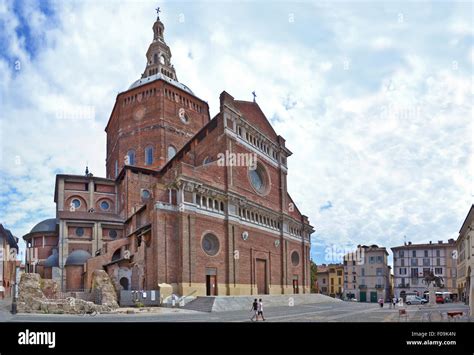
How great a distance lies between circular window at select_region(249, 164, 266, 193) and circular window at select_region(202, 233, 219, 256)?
10817mm

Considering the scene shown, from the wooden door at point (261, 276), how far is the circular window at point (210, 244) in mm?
8388

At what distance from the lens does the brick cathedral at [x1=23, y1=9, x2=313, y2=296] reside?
119 feet

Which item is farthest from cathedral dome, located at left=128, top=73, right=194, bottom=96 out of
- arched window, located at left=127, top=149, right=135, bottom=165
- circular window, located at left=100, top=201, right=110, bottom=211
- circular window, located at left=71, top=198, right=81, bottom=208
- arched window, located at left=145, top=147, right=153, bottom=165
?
circular window, located at left=71, top=198, right=81, bottom=208

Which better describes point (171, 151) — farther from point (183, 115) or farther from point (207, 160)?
point (207, 160)

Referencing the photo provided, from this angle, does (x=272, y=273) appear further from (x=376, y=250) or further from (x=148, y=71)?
(x=376, y=250)

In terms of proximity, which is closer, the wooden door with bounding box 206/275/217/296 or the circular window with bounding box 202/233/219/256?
the wooden door with bounding box 206/275/217/296

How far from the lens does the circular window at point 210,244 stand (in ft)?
127

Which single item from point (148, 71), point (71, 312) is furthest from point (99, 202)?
point (71, 312)

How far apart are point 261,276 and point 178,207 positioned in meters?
15.6

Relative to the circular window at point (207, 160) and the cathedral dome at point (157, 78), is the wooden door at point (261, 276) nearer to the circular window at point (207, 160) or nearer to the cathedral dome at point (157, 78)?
the circular window at point (207, 160)

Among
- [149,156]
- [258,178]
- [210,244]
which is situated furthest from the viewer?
[149,156]

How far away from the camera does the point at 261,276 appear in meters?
47.0

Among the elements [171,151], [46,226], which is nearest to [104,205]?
[46,226]

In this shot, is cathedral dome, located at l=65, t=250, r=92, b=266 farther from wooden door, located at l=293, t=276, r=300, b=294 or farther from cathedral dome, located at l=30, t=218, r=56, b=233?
wooden door, located at l=293, t=276, r=300, b=294
